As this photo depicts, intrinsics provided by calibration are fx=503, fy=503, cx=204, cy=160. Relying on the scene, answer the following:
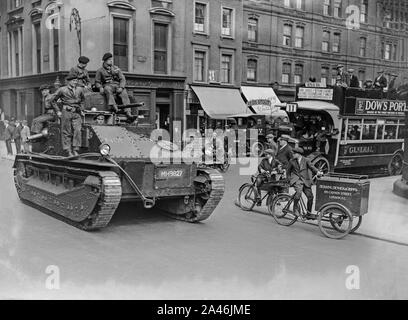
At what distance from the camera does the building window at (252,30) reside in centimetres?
473

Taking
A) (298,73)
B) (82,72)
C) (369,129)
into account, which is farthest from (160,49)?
(369,129)

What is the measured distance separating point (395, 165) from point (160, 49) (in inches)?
422

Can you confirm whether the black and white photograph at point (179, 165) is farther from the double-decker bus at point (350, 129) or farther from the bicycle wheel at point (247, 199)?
the double-decker bus at point (350, 129)

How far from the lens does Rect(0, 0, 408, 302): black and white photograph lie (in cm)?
405

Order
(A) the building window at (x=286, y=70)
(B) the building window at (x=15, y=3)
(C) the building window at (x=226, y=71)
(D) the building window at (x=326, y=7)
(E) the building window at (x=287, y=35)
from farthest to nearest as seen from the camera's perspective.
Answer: (C) the building window at (x=226, y=71), (A) the building window at (x=286, y=70), (E) the building window at (x=287, y=35), (B) the building window at (x=15, y=3), (D) the building window at (x=326, y=7)

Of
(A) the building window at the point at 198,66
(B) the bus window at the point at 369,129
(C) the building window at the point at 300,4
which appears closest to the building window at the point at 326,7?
(C) the building window at the point at 300,4

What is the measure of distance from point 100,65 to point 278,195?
11.8ft

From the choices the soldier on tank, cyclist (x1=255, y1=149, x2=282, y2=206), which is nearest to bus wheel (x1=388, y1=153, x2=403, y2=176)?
cyclist (x1=255, y1=149, x2=282, y2=206)

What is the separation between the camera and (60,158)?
8062 mm

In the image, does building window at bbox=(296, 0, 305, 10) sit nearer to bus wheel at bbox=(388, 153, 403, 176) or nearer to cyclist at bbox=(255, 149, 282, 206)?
cyclist at bbox=(255, 149, 282, 206)

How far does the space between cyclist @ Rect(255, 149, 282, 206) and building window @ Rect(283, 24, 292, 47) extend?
3917mm

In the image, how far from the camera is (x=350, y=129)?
1273 cm

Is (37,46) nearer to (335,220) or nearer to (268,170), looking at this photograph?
(335,220)

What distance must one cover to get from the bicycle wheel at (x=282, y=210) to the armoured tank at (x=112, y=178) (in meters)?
1.00
